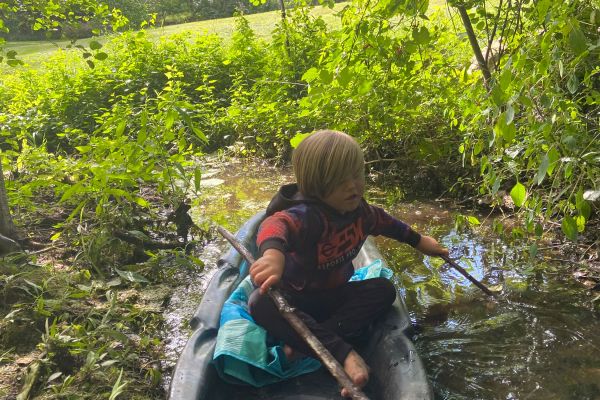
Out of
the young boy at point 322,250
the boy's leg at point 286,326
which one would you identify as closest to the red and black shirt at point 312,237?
the young boy at point 322,250

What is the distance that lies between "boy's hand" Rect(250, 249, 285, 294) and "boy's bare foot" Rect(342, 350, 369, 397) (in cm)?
40

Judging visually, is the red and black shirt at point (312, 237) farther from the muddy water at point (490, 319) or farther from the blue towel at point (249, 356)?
the muddy water at point (490, 319)

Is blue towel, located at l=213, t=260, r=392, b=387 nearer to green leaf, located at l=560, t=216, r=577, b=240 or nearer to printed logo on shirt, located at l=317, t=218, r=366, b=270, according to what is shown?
printed logo on shirt, located at l=317, t=218, r=366, b=270

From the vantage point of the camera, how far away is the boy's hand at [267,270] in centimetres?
207

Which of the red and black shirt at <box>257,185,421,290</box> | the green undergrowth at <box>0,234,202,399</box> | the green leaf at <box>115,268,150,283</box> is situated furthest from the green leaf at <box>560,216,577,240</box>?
the green leaf at <box>115,268,150,283</box>

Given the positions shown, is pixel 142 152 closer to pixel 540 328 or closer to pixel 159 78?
pixel 540 328

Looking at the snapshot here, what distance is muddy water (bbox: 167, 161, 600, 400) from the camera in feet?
7.98

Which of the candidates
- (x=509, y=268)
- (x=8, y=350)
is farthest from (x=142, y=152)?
(x=509, y=268)

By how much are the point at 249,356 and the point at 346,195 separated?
766 millimetres

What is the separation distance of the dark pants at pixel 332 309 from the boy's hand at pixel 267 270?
238 millimetres

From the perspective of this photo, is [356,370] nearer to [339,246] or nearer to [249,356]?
[249,356]

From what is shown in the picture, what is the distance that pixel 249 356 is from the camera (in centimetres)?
222

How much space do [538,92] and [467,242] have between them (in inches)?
56.5

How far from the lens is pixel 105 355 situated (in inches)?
97.3
